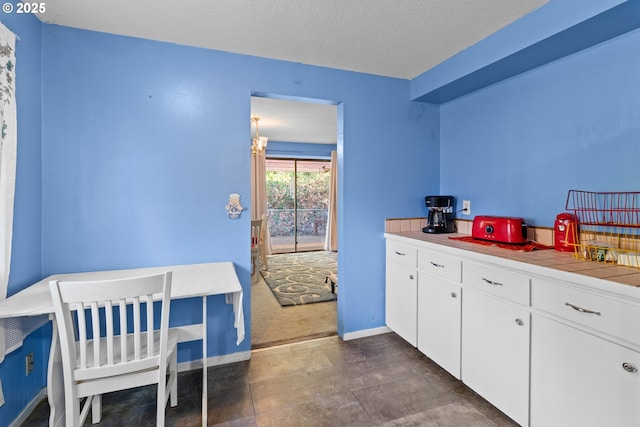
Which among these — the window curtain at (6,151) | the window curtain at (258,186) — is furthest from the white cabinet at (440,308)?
the window curtain at (258,186)

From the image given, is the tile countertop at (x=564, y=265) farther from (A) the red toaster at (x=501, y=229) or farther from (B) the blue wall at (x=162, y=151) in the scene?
(B) the blue wall at (x=162, y=151)

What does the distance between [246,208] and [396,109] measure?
5.34ft

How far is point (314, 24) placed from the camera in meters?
1.90

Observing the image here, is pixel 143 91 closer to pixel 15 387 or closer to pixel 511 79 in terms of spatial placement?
pixel 15 387

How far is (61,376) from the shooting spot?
4.90 feet

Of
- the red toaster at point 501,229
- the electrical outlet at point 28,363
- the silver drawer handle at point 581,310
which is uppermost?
the red toaster at point 501,229

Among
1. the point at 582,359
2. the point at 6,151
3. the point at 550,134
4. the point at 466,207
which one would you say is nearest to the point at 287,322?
the point at 466,207

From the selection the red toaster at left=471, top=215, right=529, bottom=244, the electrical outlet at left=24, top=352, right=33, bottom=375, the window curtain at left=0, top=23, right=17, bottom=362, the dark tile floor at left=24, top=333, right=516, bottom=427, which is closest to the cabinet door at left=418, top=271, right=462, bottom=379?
the dark tile floor at left=24, top=333, right=516, bottom=427

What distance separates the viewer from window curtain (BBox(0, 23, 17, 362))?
145 cm

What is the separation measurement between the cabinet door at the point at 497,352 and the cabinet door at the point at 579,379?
0.17 ft

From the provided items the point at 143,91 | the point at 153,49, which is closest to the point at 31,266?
the point at 143,91

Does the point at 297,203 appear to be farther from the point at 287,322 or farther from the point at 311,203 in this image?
the point at 287,322

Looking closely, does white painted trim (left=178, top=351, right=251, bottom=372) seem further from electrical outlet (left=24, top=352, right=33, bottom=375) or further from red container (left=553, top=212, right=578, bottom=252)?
red container (left=553, top=212, right=578, bottom=252)

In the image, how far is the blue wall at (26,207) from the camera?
Answer: 162cm
